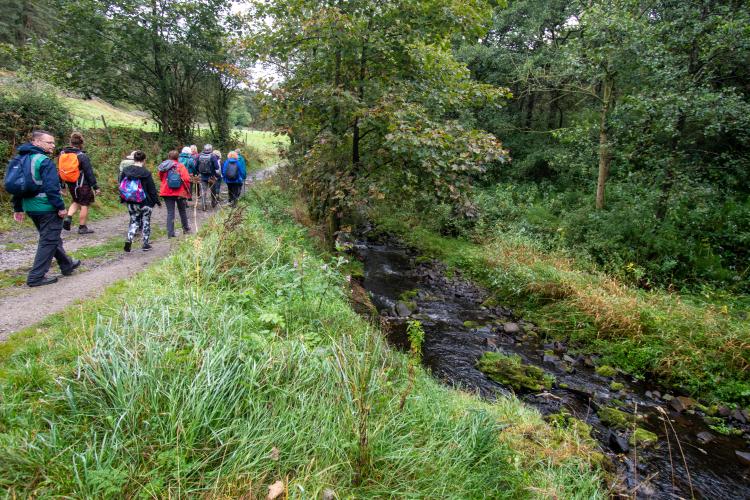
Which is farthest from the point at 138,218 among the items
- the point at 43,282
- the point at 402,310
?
the point at 402,310

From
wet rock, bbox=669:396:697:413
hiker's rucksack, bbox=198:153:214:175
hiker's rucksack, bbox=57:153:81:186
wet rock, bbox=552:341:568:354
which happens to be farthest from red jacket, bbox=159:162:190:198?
wet rock, bbox=669:396:697:413

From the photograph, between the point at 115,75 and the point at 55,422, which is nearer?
the point at 55,422

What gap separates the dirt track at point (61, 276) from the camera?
15.5ft

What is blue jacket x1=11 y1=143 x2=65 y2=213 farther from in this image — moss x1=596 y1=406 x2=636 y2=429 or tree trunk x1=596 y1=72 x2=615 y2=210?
tree trunk x1=596 y1=72 x2=615 y2=210

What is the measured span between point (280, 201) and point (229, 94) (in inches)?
557

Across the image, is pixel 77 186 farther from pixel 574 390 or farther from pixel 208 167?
pixel 574 390

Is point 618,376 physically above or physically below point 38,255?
below

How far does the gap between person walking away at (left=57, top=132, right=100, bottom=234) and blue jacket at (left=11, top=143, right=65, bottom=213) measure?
85.3 inches

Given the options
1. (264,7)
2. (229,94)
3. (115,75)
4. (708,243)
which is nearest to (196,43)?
(115,75)

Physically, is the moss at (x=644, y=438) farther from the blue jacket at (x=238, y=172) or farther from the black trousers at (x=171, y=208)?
the blue jacket at (x=238, y=172)

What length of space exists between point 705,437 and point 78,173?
12.9 m

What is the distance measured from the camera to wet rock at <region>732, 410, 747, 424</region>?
601 cm

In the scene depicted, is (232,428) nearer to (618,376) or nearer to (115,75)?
(618,376)

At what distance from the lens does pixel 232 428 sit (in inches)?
103
